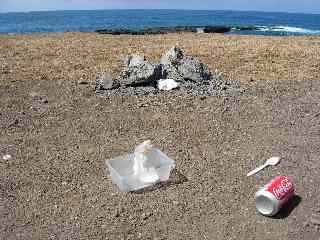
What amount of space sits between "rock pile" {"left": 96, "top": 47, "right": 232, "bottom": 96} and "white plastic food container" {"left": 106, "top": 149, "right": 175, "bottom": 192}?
11.3 feet

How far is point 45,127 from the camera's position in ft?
25.8

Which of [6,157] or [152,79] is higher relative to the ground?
[152,79]

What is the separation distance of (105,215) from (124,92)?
4589 mm

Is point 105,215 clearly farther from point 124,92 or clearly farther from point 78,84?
point 78,84

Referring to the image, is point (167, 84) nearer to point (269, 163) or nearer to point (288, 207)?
point (269, 163)

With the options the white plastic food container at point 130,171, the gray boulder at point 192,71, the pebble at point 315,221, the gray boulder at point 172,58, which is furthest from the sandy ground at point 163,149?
the gray boulder at point 172,58

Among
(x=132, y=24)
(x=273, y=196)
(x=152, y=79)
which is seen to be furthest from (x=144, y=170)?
(x=132, y=24)

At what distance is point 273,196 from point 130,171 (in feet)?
6.80

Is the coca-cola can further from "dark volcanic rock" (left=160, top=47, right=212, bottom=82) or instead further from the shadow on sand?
"dark volcanic rock" (left=160, top=47, right=212, bottom=82)

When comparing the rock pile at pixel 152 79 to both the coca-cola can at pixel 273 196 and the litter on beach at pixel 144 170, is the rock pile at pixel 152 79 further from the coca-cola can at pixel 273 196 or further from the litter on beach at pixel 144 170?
the coca-cola can at pixel 273 196

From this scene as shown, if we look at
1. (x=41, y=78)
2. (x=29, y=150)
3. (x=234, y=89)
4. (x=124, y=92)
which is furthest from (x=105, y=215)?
(x=41, y=78)

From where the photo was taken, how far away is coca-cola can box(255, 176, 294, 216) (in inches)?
201

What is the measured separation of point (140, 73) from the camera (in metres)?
9.77

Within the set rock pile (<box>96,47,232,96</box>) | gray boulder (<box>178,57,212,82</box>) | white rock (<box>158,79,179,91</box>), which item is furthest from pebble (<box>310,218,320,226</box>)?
gray boulder (<box>178,57,212,82</box>)
